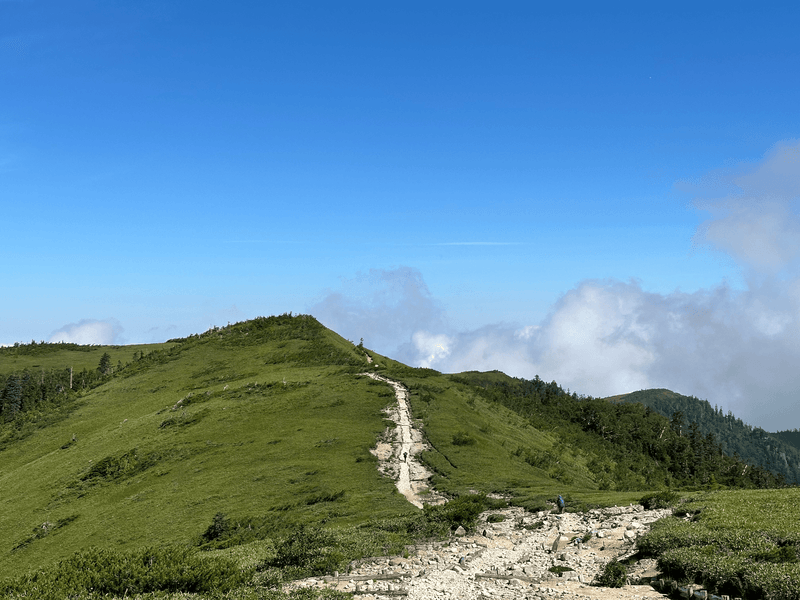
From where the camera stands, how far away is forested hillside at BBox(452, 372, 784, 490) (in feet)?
286

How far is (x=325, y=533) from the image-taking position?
3042cm

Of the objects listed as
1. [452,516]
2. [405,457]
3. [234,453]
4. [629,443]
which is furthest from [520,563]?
[629,443]

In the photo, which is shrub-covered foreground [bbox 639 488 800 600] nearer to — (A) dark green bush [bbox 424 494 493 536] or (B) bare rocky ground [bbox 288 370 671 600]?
(B) bare rocky ground [bbox 288 370 671 600]

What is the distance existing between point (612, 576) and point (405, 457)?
31.6 metres

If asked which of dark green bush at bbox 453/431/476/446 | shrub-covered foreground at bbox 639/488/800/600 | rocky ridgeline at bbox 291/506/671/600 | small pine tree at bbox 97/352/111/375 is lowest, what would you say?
rocky ridgeline at bbox 291/506/671/600

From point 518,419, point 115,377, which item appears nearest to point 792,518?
point 518,419

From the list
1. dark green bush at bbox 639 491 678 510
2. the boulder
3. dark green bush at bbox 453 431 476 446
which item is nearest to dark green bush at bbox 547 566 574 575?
the boulder

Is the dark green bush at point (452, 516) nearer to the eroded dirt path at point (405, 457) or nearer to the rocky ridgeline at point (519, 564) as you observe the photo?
the rocky ridgeline at point (519, 564)

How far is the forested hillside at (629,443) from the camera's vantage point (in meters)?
87.1

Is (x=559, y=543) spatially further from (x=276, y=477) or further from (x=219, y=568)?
(x=276, y=477)

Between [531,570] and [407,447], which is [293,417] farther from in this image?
[531,570]

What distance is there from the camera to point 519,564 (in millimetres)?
25922

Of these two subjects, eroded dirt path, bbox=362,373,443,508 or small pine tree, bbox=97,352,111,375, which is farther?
small pine tree, bbox=97,352,111,375

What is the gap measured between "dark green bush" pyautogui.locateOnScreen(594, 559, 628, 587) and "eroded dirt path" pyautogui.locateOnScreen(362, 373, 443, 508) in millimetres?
19633
